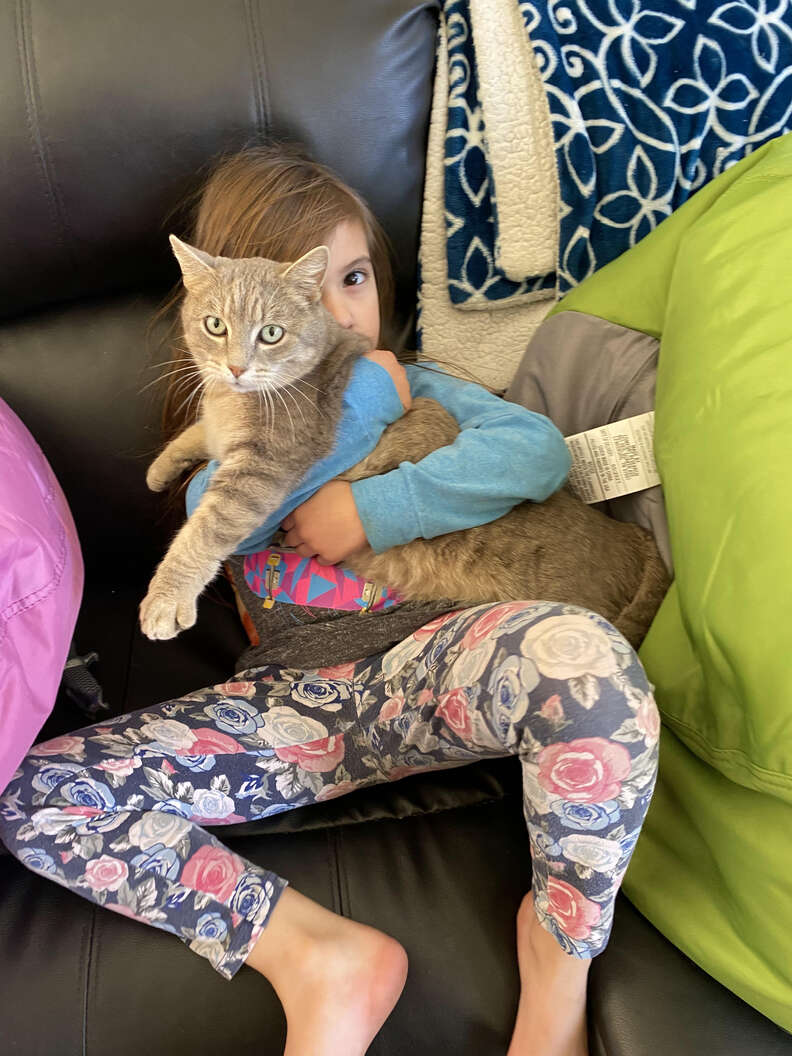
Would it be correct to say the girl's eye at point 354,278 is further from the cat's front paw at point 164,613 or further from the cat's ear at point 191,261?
the cat's front paw at point 164,613

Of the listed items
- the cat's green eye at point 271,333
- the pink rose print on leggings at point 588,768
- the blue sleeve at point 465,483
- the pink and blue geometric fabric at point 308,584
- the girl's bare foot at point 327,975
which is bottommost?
the girl's bare foot at point 327,975

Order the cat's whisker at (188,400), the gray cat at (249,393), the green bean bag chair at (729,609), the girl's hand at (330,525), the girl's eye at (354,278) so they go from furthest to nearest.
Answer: the cat's whisker at (188,400) < the girl's eye at (354,278) < the girl's hand at (330,525) < the gray cat at (249,393) < the green bean bag chair at (729,609)

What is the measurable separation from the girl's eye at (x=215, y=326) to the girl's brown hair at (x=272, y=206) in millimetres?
134

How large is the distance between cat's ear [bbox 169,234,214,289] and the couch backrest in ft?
0.86

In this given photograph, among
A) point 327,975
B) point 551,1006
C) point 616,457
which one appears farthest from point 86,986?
point 616,457

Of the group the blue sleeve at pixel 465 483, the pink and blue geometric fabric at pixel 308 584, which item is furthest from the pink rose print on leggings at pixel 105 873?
the blue sleeve at pixel 465 483

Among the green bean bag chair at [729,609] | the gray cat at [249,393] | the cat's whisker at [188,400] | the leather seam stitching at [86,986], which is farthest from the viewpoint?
the cat's whisker at [188,400]

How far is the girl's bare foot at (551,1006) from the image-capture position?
91 centimetres

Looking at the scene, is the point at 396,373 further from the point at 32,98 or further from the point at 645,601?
the point at 32,98

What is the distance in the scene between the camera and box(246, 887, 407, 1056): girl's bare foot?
35.5 inches

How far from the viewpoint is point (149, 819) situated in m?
1.04

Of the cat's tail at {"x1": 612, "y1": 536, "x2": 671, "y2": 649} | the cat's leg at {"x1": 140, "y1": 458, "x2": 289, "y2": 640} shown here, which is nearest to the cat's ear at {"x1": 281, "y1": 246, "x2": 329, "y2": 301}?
the cat's leg at {"x1": 140, "y1": 458, "x2": 289, "y2": 640}

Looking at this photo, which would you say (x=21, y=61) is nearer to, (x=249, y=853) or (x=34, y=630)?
(x=34, y=630)

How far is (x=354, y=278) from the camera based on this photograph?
4.20 ft
